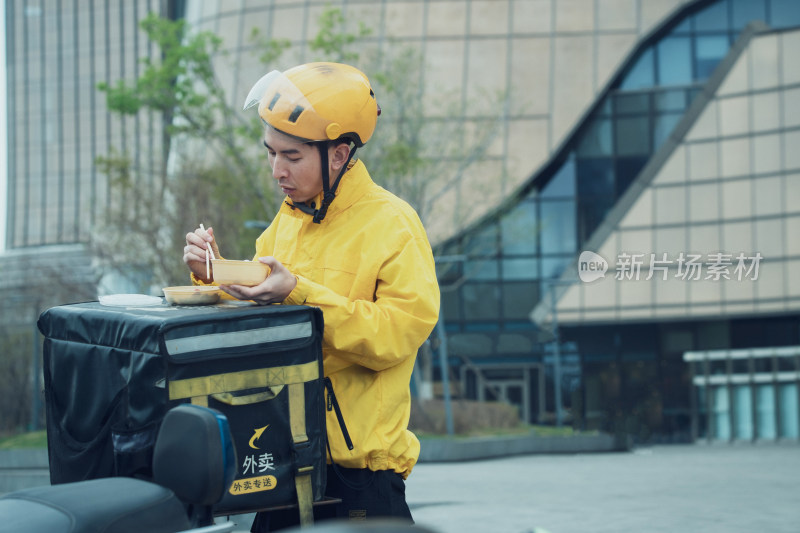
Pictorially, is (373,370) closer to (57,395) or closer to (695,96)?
(57,395)

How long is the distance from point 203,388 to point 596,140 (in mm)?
45293

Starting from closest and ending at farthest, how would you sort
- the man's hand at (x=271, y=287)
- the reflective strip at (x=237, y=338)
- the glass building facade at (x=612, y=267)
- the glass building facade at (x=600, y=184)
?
the reflective strip at (x=237, y=338) < the man's hand at (x=271, y=287) < the glass building facade at (x=600, y=184) < the glass building facade at (x=612, y=267)

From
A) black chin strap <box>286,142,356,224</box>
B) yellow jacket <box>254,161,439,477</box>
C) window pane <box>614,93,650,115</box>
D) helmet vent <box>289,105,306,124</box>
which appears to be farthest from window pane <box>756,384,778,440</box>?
helmet vent <box>289,105,306,124</box>

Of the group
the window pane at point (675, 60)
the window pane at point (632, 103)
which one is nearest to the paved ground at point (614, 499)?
the window pane at point (632, 103)

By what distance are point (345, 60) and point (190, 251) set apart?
1083 inches

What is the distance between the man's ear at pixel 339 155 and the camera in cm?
307

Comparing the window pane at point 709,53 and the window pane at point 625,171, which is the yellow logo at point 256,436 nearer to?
the window pane at point 625,171

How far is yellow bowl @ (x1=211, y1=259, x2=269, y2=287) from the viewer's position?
278 centimetres

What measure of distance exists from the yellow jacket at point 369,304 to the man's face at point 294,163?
85 millimetres

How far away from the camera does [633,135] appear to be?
46375 mm

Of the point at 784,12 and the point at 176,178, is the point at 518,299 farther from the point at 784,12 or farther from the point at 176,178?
the point at 176,178

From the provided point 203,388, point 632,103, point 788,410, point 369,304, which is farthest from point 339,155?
point 632,103

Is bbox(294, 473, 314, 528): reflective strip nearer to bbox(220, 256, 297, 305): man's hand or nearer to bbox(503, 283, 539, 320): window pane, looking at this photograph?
bbox(220, 256, 297, 305): man's hand

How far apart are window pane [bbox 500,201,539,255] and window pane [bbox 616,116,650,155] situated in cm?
422
